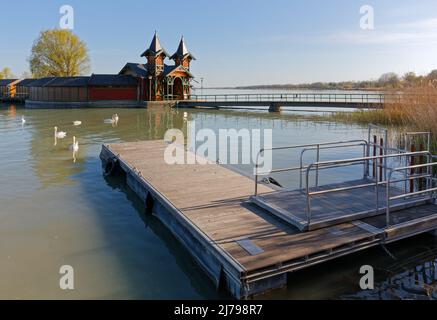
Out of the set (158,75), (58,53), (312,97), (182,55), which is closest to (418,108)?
(312,97)

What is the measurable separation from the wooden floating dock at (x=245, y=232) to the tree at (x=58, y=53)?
5915cm

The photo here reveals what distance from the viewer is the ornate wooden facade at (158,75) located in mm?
48125

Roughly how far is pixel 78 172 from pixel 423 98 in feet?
38.2

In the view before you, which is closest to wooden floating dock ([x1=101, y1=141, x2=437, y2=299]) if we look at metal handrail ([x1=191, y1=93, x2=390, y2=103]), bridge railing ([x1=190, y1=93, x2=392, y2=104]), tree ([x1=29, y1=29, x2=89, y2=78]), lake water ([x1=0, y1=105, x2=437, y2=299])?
lake water ([x1=0, y1=105, x2=437, y2=299])

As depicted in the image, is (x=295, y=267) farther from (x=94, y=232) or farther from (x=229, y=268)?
(x=94, y=232)

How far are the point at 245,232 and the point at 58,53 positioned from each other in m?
63.8

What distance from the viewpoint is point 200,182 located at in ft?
30.8

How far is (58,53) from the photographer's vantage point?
Result: 2461 inches

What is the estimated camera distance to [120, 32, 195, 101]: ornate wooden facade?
158 feet

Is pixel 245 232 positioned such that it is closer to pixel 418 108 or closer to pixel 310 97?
pixel 418 108

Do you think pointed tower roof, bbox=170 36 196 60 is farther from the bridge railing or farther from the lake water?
the lake water

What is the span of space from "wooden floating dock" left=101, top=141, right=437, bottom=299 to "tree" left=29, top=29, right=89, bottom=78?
194 ft

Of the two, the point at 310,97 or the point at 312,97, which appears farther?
the point at 310,97
